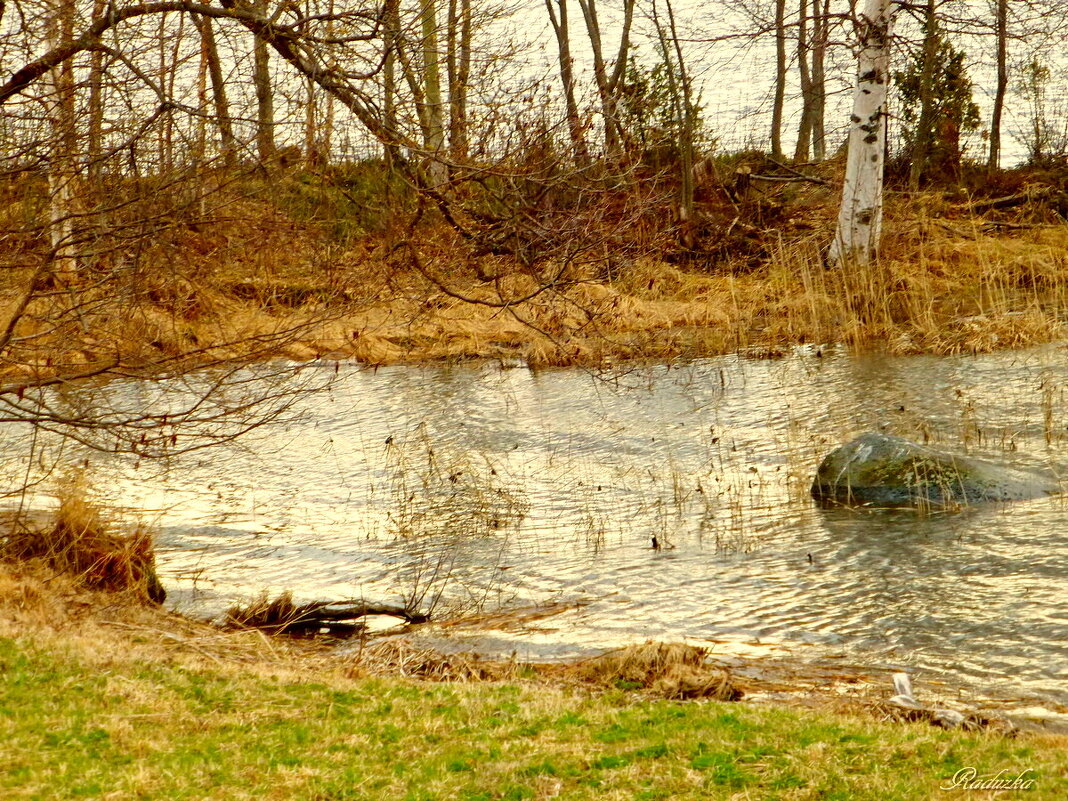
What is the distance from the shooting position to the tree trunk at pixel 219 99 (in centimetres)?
786

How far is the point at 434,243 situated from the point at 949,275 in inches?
534

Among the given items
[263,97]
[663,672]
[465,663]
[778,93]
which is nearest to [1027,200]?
[778,93]

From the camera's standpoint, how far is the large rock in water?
415 inches

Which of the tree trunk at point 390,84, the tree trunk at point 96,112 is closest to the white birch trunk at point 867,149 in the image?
the tree trunk at point 390,84

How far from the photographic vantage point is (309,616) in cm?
865

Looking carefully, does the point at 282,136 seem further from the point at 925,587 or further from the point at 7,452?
the point at 7,452

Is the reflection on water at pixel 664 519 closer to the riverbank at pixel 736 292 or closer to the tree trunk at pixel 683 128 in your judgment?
the riverbank at pixel 736 292

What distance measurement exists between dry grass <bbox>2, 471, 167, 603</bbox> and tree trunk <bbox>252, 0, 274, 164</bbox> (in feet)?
10.6

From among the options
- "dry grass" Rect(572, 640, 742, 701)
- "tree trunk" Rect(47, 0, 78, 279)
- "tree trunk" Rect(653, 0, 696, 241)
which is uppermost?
"tree trunk" Rect(653, 0, 696, 241)

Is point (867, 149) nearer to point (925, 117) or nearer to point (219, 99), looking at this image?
point (925, 117)

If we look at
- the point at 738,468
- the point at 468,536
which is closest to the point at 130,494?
the point at 468,536

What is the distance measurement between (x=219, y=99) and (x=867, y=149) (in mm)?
13160

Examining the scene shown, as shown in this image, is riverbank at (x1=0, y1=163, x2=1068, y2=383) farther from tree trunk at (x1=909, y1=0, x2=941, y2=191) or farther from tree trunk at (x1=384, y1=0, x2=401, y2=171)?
tree trunk at (x1=384, y1=0, x2=401, y2=171)

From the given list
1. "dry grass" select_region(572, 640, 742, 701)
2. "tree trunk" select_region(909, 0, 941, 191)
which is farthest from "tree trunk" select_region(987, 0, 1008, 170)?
"dry grass" select_region(572, 640, 742, 701)
